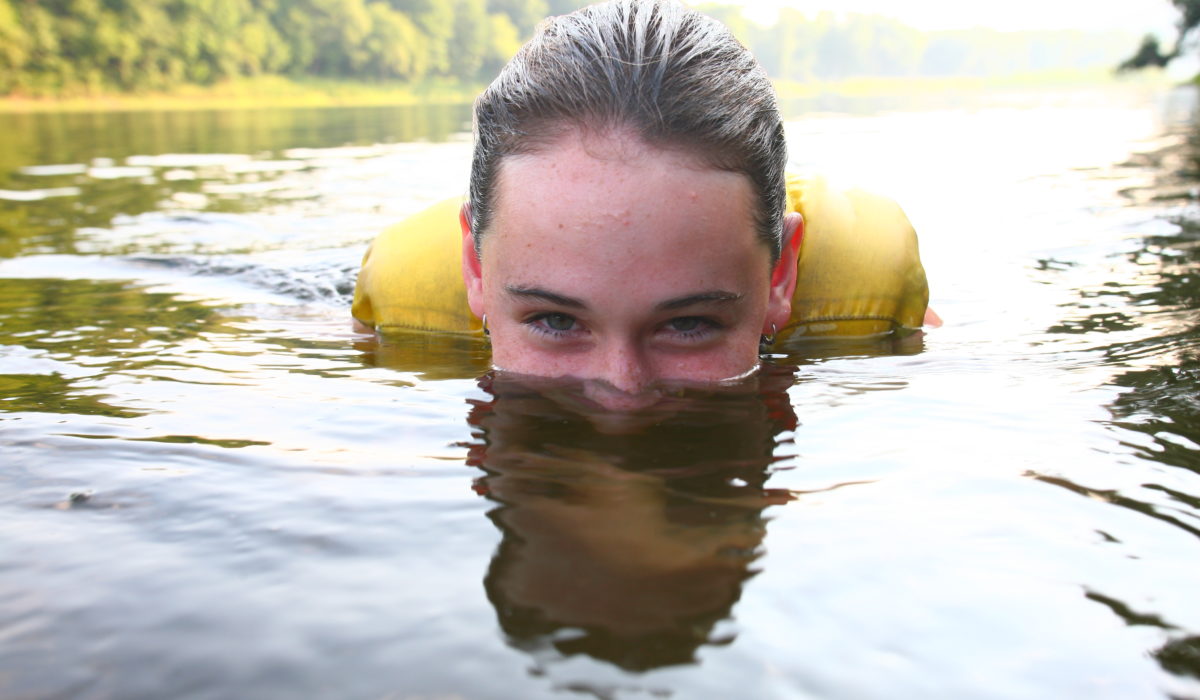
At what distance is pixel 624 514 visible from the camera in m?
1.99

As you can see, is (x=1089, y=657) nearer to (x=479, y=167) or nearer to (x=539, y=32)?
(x=479, y=167)

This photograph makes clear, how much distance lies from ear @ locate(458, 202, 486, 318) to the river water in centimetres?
26

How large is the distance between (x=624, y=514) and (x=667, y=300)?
724 mm

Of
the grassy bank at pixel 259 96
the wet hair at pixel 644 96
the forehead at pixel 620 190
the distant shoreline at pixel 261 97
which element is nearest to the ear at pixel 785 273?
the wet hair at pixel 644 96

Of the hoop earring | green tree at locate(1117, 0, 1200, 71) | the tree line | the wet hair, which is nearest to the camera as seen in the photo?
the wet hair

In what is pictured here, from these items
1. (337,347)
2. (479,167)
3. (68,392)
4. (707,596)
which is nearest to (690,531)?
(707,596)

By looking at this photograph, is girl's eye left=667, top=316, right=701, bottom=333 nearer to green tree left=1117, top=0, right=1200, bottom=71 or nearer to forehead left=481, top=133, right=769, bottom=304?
forehead left=481, top=133, right=769, bottom=304

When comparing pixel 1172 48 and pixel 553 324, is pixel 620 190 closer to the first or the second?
pixel 553 324

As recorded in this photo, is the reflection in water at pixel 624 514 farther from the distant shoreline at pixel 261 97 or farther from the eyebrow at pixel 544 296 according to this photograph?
the distant shoreline at pixel 261 97

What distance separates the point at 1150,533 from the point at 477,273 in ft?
6.89

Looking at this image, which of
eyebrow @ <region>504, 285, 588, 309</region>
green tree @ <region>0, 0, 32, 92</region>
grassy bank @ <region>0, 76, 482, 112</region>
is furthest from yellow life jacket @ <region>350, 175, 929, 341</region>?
green tree @ <region>0, 0, 32, 92</region>

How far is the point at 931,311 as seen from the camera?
4.56 m

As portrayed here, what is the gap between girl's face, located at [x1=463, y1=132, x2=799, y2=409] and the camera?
2.51m

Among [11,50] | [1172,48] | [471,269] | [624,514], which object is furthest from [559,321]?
[11,50]
